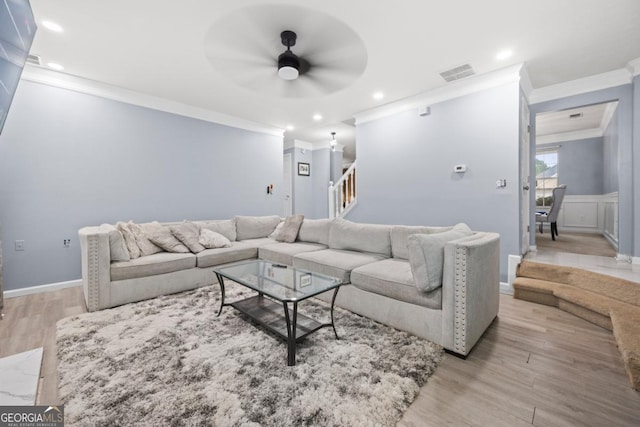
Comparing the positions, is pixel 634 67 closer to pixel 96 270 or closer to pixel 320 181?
pixel 320 181

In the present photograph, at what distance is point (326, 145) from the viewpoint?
7281 mm

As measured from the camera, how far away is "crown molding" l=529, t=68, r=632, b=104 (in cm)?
336

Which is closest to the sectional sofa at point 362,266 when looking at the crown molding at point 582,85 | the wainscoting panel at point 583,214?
the crown molding at point 582,85

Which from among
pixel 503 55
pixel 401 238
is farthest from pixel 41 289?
pixel 503 55

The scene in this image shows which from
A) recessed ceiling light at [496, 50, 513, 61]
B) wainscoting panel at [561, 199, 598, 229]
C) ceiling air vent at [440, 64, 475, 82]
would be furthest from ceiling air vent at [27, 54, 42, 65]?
wainscoting panel at [561, 199, 598, 229]

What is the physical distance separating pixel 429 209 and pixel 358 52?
2.48m

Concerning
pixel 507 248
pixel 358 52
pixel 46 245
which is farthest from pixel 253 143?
pixel 507 248

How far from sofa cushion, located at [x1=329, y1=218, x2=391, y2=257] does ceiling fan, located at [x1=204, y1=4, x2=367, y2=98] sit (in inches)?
72.4

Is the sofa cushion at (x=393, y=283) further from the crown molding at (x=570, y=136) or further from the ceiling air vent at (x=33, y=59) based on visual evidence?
the crown molding at (x=570, y=136)

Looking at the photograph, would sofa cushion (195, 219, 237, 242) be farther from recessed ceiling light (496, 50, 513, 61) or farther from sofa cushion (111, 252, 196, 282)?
recessed ceiling light (496, 50, 513, 61)

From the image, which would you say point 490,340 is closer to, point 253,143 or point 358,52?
point 358,52

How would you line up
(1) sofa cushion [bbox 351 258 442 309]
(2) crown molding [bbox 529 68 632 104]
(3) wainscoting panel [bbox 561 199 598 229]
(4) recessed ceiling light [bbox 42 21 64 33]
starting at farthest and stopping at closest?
(3) wainscoting panel [bbox 561 199 598 229], (2) crown molding [bbox 529 68 632 104], (4) recessed ceiling light [bbox 42 21 64 33], (1) sofa cushion [bbox 351 258 442 309]

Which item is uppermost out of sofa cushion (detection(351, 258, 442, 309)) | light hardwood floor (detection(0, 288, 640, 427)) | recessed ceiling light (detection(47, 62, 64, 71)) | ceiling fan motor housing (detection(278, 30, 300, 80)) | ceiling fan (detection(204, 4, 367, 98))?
recessed ceiling light (detection(47, 62, 64, 71))

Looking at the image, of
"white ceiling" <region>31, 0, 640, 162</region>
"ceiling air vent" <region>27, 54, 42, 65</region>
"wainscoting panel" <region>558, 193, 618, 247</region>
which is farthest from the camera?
"wainscoting panel" <region>558, 193, 618, 247</region>
